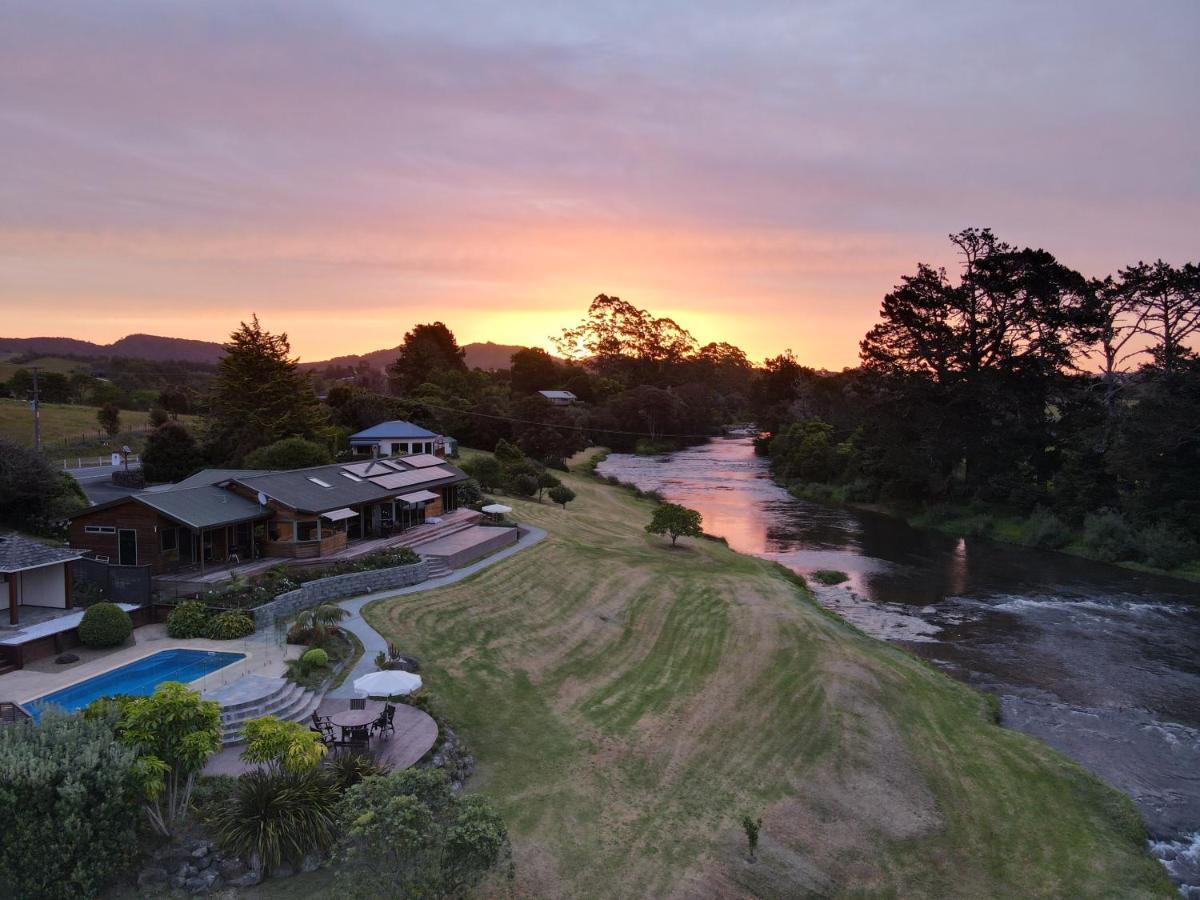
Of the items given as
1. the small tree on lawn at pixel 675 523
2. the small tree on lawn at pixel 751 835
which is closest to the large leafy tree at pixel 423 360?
the small tree on lawn at pixel 675 523

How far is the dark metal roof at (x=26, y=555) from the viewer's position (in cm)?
2098

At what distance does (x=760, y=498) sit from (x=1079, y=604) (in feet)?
121

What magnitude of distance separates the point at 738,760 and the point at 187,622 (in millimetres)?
15927

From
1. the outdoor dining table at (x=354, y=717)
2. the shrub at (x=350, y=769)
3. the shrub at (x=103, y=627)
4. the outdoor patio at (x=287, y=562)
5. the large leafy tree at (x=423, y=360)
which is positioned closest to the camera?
the shrub at (x=350, y=769)

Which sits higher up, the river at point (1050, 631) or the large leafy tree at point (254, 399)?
the large leafy tree at point (254, 399)

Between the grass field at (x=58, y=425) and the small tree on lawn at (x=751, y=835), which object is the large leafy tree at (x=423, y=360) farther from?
the small tree on lawn at (x=751, y=835)

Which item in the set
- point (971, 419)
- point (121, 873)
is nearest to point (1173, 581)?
point (971, 419)

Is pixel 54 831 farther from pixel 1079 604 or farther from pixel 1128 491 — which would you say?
pixel 1128 491

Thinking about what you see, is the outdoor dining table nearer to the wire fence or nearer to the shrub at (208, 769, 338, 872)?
the shrub at (208, 769, 338, 872)

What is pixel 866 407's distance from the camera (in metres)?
69.7

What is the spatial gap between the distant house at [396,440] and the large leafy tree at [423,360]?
128ft

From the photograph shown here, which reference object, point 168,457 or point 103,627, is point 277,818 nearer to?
point 103,627

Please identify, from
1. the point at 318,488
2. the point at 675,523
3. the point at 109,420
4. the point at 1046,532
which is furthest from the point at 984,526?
the point at 109,420

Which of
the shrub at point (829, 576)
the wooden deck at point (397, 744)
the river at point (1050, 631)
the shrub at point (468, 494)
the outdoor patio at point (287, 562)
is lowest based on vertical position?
the river at point (1050, 631)
